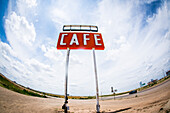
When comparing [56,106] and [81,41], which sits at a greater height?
[81,41]

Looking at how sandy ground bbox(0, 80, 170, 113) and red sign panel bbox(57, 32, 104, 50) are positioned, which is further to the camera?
red sign panel bbox(57, 32, 104, 50)

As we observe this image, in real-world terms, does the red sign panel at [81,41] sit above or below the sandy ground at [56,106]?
above

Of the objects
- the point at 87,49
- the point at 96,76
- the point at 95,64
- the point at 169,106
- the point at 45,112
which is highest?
the point at 87,49

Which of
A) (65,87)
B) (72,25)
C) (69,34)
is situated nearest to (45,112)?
(65,87)

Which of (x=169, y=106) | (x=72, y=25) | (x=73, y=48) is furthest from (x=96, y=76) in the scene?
(x=72, y=25)

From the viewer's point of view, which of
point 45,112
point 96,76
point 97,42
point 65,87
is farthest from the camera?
point 97,42

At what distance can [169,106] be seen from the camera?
3.46 meters

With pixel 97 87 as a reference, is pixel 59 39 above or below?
above

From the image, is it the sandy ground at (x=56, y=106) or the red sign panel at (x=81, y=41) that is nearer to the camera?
the sandy ground at (x=56, y=106)

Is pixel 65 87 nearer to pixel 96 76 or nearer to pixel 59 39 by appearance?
pixel 96 76

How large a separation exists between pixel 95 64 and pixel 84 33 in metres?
3.49

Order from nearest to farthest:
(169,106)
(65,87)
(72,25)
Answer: (169,106)
(65,87)
(72,25)

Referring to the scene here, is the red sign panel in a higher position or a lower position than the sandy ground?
higher

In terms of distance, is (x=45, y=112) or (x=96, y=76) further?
(x=96, y=76)
